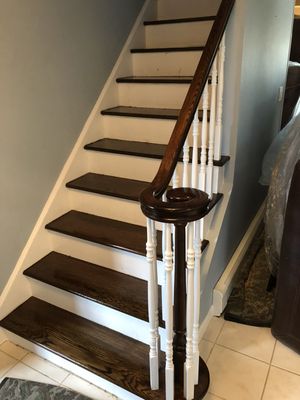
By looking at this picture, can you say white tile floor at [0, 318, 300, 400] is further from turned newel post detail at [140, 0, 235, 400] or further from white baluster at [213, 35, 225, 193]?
white baluster at [213, 35, 225, 193]

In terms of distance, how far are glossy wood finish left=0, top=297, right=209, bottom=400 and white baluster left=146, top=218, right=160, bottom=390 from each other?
0.11 meters

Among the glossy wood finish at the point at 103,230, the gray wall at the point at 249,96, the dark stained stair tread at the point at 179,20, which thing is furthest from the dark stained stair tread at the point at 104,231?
the dark stained stair tread at the point at 179,20

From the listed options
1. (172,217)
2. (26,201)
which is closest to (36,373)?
(26,201)

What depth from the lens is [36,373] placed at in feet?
5.86

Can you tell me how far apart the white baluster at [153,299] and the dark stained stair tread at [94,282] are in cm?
23

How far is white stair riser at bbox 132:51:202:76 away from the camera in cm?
251

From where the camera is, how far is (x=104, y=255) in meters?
2.02

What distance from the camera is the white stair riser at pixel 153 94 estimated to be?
2.41 m

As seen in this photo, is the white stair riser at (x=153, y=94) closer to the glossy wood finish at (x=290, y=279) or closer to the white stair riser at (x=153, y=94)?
the white stair riser at (x=153, y=94)

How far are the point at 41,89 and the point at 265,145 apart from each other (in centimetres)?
177

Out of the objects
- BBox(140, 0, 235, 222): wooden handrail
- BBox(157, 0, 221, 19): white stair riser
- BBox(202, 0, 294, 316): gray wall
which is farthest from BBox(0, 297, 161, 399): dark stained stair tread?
BBox(157, 0, 221, 19): white stair riser

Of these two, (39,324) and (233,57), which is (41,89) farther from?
(39,324)

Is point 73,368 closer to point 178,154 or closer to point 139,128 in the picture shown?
point 178,154

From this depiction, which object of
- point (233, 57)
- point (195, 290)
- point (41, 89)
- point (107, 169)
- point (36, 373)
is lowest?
point (36, 373)
